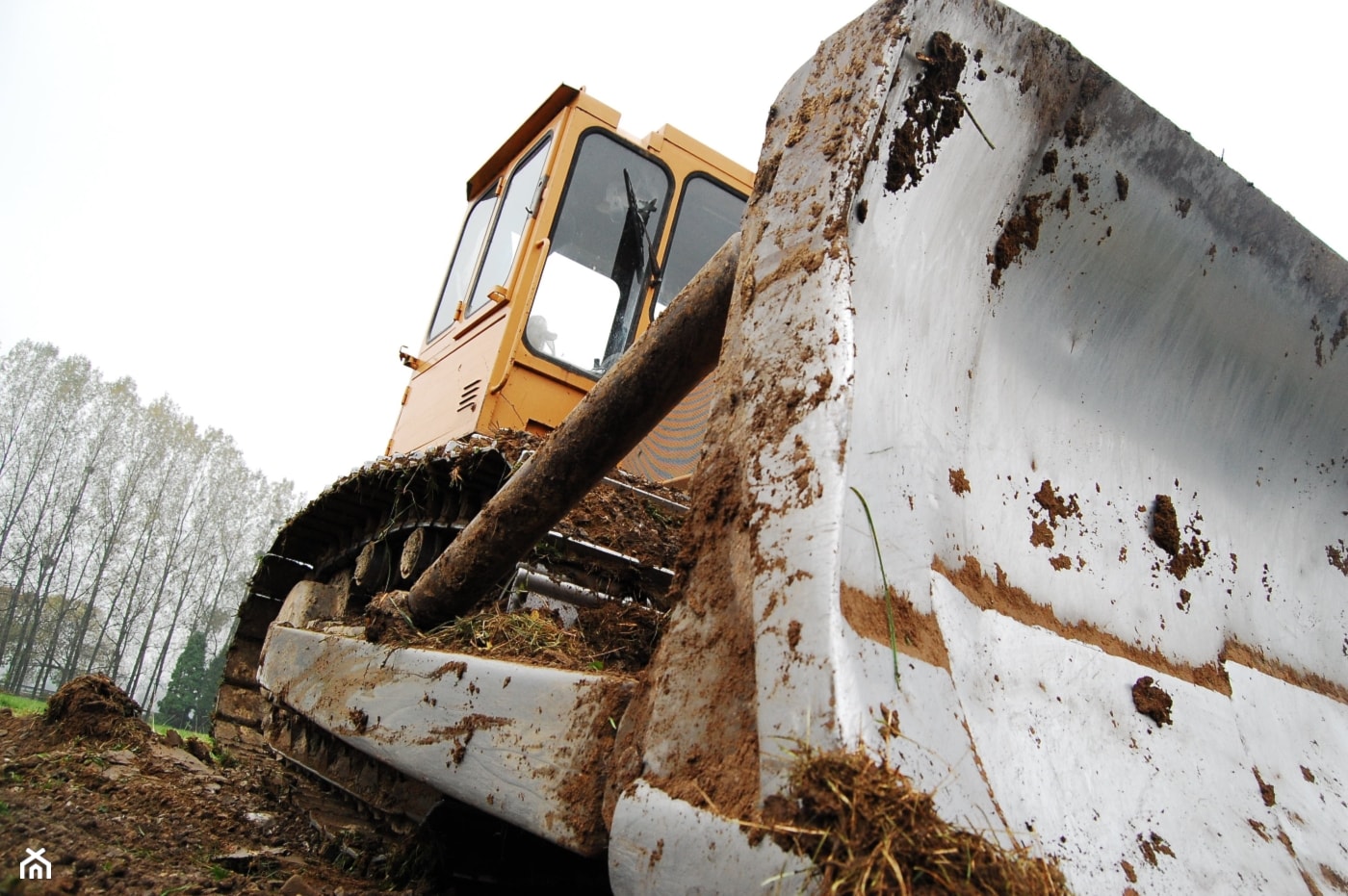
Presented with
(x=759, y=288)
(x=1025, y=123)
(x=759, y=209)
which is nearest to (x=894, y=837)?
(x=759, y=288)

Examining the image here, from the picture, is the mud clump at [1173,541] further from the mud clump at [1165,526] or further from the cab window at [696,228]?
the cab window at [696,228]

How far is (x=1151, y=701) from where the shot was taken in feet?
4.61

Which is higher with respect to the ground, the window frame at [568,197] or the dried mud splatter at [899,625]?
the window frame at [568,197]

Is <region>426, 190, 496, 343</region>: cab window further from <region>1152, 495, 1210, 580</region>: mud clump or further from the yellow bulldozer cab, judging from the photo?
<region>1152, 495, 1210, 580</region>: mud clump

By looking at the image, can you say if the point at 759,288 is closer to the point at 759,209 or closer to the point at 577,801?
the point at 759,209

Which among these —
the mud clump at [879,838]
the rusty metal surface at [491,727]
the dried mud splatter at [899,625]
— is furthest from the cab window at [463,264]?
the mud clump at [879,838]

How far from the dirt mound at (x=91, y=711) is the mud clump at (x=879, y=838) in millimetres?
3804

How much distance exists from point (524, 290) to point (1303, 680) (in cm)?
311

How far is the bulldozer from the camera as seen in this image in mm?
969

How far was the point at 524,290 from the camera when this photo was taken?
4.11 meters
